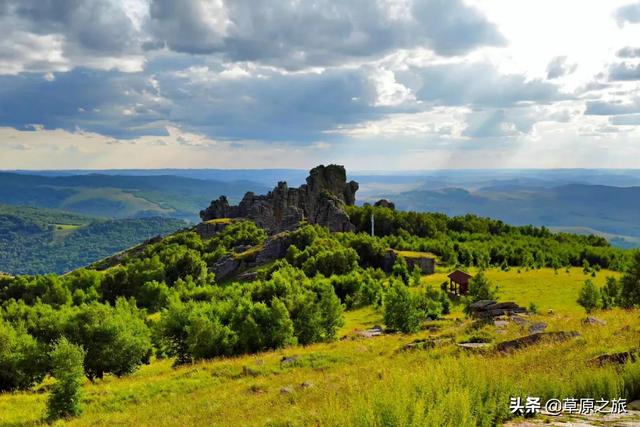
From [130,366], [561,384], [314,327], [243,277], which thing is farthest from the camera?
[243,277]

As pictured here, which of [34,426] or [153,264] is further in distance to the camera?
[153,264]

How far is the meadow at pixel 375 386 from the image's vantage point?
38.6 feet

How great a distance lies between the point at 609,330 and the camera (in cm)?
2303

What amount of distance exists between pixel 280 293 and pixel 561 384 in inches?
2800

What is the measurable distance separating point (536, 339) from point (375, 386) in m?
14.0

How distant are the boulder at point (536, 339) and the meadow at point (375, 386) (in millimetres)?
655

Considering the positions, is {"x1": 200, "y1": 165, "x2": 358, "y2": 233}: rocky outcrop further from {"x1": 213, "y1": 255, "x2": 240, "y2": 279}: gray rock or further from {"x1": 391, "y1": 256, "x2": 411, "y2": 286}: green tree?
{"x1": 391, "y1": 256, "x2": 411, "y2": 286}: green tree

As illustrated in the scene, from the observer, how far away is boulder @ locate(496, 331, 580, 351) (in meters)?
23.2

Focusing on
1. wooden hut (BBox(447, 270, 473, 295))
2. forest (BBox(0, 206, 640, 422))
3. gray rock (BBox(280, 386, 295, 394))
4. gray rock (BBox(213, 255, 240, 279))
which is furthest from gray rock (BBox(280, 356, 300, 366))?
gray rock (BBox(213, 255, 240, 279))

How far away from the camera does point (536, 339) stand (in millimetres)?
23953

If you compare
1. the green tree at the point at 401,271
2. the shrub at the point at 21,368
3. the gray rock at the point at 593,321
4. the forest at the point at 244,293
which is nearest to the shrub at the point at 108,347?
the forest at the point at 244,293

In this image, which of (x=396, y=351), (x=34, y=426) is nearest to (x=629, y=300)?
(x=396, y=351)

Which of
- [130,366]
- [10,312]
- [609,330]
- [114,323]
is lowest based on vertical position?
[10,312]

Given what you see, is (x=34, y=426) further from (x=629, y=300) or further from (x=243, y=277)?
(x=243, y=277)
